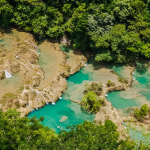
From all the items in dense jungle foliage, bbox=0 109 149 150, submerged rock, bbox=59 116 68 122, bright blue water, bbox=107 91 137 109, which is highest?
dense jungle foliage, bbox=0 109 149 150

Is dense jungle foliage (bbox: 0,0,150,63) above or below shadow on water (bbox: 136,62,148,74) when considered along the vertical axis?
above

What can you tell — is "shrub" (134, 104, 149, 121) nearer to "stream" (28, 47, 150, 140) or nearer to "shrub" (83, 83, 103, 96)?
"stream" (28, 47, 150, 140)

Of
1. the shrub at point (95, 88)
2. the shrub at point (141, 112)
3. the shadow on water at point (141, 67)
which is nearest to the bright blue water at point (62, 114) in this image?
the shrub at point (95, 88)

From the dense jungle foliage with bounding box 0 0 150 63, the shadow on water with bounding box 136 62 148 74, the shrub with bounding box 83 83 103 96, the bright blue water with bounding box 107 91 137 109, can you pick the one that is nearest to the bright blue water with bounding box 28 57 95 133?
the shrub with bounding box 83 83 103 96

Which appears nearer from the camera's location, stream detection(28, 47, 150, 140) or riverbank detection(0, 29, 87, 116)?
stream detection(28, 47, 150, 140)

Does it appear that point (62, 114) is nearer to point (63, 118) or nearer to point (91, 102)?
point (63, 118)

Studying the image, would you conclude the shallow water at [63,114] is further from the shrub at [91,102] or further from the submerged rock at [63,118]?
the shrub at [91,102]

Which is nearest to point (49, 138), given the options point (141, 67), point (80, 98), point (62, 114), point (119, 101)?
point (62, 114)

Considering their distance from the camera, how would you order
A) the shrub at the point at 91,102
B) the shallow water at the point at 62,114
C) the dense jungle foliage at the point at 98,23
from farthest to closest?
1. the dense jungle foliage at the point at 98,23
2. the shrub at the point at 91,102
3. the shallow water at the point at 62,114
